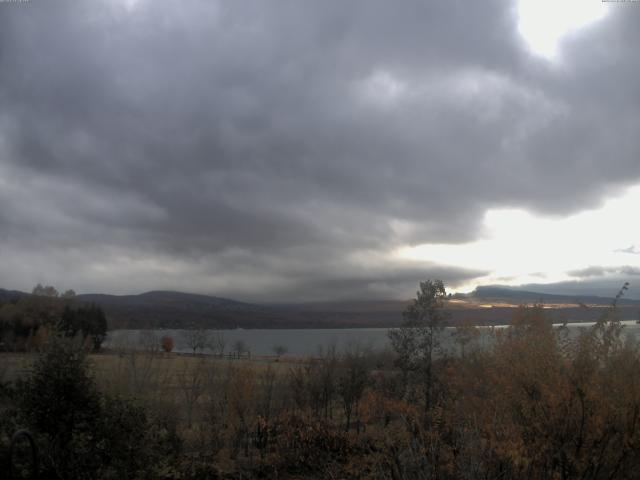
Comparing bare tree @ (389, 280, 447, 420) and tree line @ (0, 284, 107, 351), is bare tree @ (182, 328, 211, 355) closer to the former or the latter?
tree line @ (0, 284, 107, 351)

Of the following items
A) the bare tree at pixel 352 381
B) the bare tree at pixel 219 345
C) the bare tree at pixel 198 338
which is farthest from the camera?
the bare tree at pixel 198 338

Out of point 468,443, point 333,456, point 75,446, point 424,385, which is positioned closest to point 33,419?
point 75,446

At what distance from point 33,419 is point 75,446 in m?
1.09

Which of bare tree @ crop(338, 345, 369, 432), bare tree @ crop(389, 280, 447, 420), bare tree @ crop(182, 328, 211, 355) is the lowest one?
bare tree @ crop(182, 328, 211, 355)

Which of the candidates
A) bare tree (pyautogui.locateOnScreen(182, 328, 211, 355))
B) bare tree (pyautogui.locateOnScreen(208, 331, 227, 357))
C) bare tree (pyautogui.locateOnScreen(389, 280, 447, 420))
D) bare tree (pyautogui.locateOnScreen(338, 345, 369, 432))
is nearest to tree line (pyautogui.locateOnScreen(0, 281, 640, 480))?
bare tree (pyautogui.locateOnScreen(389, 280, 447, 420))

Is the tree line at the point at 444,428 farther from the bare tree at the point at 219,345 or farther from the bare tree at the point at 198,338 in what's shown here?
the bare tree at the point at 198,338

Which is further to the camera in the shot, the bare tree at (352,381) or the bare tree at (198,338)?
the bare tree at (198,338)

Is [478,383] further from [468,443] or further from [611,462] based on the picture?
[468,443]

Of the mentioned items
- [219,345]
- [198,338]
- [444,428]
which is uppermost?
[219,345]

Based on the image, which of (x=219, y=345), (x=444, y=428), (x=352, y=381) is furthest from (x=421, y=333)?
(x=219, y=345)

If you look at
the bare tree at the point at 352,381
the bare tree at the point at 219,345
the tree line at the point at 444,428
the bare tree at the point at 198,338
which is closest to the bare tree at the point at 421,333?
the bare tree at the point at 352,381

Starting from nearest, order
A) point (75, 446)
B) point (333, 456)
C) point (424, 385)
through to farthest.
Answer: point (75, 446) → point (333, 456) → point (424, 385)

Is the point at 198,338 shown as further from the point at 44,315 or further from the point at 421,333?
the point at 421,333

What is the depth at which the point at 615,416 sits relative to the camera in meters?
11.2
